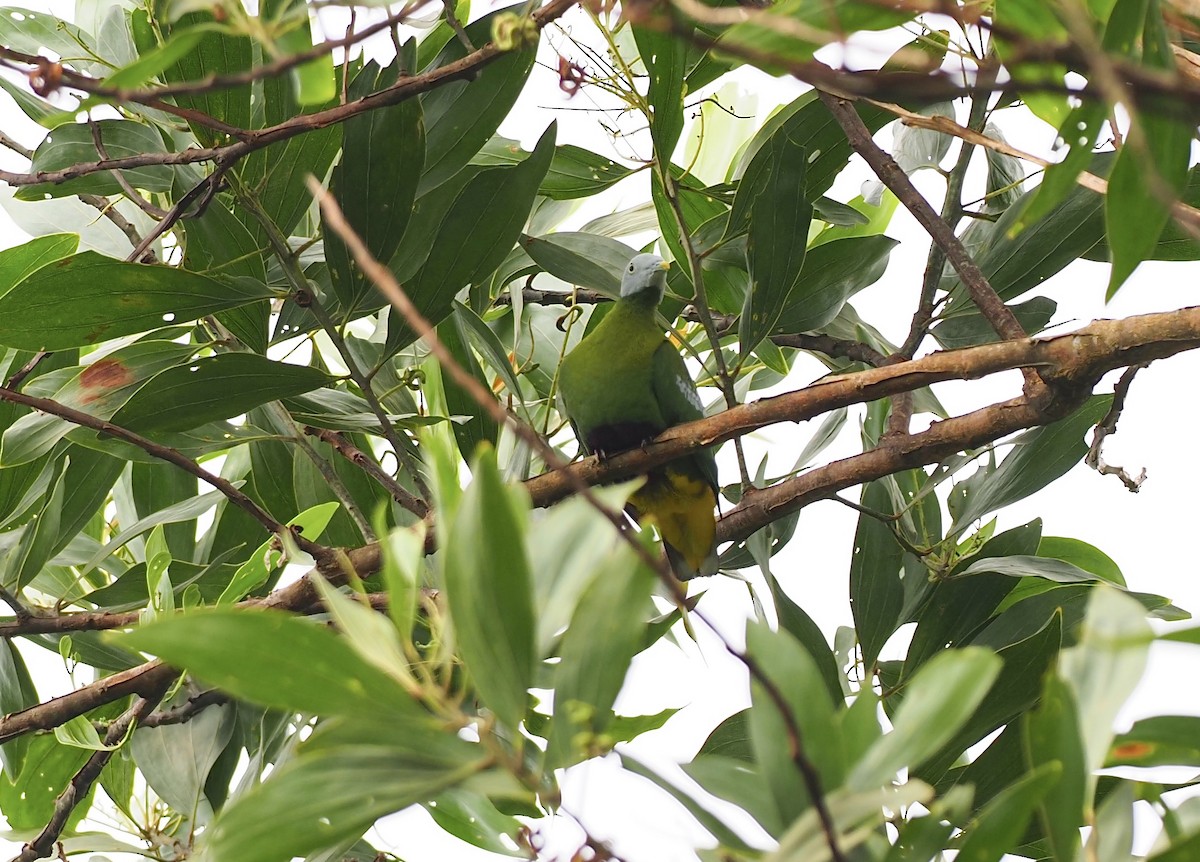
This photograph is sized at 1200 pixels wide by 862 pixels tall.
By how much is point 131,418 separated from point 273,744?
0.52 metres

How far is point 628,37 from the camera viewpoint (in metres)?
1.78

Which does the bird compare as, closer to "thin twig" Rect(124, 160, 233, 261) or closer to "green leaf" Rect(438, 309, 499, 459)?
"green leaf" Rect(438, 309, 499, 459)

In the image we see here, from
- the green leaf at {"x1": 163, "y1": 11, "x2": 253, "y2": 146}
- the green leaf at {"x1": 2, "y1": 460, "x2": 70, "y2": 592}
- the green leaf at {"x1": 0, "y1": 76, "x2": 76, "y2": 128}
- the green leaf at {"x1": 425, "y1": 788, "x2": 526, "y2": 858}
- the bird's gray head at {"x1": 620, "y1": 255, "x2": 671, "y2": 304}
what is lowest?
the green leaf at {"x1": 425, "y1": 788, "x2": 526, "y2": 858}

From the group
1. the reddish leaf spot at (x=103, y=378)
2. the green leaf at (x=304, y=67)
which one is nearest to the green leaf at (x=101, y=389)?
the reddish leaf spot at (x=103, y=378)

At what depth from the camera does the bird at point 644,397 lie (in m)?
1.96

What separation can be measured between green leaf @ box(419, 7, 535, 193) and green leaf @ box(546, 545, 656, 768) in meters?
0.88

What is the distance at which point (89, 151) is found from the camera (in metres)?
1.37

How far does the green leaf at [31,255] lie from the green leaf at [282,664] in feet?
3.18

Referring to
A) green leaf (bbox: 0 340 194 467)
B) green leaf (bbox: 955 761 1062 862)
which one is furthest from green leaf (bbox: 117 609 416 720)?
green leaf (bbox: 0 340 194 467)

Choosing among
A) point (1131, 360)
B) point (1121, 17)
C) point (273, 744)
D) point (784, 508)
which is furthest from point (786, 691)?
point (273, 744)

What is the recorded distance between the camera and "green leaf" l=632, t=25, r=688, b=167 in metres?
1.32

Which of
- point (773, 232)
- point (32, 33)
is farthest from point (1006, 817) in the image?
point (32, 33)

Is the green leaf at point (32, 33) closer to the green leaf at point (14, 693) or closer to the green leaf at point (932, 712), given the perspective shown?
the green leaf at point (14, 693)

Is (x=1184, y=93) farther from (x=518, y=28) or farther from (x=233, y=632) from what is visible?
(x=518, y=28)
